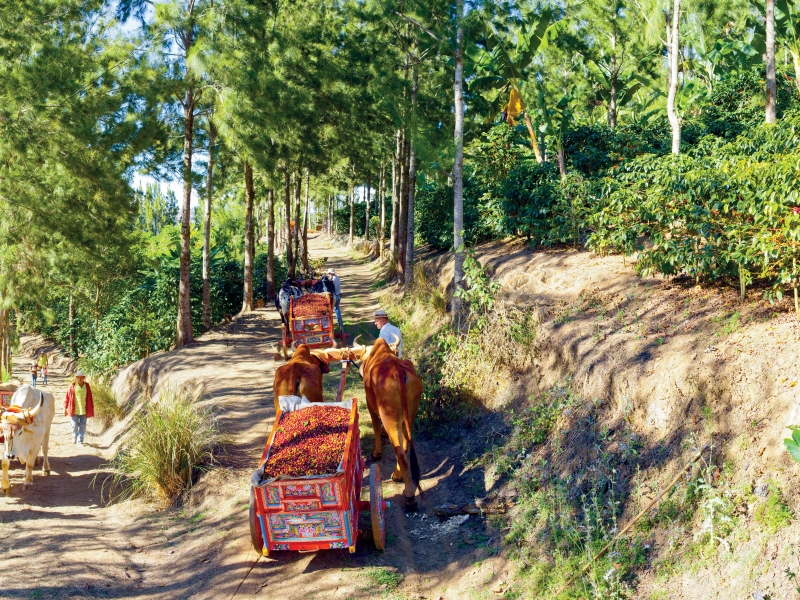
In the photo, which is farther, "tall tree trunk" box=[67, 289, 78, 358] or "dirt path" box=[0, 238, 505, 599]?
"tall tree trunk" box=[67, 289, 78, 358]

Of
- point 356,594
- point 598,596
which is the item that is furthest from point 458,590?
point 598,596

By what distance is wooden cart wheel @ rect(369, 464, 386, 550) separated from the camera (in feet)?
23.5

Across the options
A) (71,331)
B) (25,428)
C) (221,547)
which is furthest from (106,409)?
(71,331)

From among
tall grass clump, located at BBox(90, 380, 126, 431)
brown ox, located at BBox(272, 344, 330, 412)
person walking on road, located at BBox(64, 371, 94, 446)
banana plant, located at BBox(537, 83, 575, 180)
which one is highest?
banana plant, located at BBox(537, 83, 575, 180)

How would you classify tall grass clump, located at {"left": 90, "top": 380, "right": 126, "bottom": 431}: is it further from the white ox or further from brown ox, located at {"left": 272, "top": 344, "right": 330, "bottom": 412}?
brown ox, located at {"left": 272, "top": 344, "right": 330, "bottom": 412}

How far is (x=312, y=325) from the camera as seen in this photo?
573 inches

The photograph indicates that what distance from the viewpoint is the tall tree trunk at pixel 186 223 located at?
1661 centimetres

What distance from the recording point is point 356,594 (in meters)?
6.68

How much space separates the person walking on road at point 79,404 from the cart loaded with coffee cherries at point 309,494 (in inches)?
295

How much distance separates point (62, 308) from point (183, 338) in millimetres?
15155

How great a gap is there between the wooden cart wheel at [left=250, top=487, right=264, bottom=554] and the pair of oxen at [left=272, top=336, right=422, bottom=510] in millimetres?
1974

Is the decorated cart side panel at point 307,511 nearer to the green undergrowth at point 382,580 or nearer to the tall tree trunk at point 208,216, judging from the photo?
the green undergrowth at point 382,580

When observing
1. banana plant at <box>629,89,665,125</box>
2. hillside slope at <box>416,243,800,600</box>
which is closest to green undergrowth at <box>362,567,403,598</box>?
hillside slope at <box>416,243,800,600</box>

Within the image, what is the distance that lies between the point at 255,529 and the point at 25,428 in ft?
17.4
